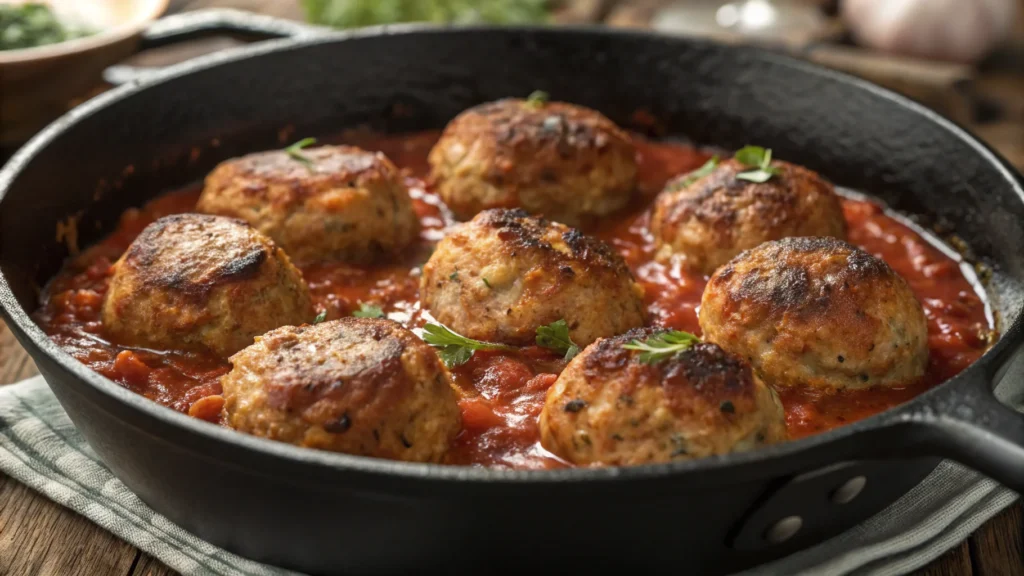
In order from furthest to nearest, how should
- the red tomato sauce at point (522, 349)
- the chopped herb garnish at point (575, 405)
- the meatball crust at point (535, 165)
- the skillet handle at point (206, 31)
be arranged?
1. the skillet handle at point (206, 31)
2. the meatball crust at point (535, 165)
3. the red tomato sauce at point (522, 349)
4. the chopped herb garnish at point (575, 405)

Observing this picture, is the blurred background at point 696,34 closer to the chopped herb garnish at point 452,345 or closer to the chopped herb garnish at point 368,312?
the chopped herb garnish at point 368,312

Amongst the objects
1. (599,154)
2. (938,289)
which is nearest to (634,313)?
(599,154)

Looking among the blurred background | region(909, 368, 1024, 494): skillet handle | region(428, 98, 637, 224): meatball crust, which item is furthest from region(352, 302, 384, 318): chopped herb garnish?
the blurred background

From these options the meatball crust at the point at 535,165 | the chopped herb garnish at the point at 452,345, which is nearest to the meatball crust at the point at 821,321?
the chopped herb garnish at the point at 452,345

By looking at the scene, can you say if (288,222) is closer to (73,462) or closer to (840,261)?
(73,462)

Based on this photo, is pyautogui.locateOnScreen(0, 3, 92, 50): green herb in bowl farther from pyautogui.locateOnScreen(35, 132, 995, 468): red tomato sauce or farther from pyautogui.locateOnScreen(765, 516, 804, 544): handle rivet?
pyautogui.locateOnScreen(765, 516, 804, 544): handle rivet
